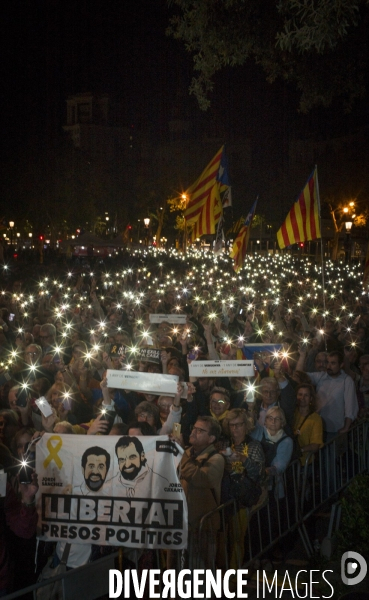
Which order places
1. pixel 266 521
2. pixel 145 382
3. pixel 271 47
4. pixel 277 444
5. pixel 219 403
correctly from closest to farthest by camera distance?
pixel 266 521, pixel 277 444, pixel 145 382, pixel 219 403, pixel 271 47

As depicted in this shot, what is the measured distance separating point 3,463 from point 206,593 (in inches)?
81.4

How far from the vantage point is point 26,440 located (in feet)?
19.0

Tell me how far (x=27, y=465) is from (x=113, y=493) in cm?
84

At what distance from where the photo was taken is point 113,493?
16.9 ft

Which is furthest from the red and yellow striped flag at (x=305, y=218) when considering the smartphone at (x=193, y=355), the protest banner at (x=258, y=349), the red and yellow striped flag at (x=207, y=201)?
the smartphone at (x=193, y=355)

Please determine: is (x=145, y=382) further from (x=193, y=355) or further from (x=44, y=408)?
(x=193, y=355)

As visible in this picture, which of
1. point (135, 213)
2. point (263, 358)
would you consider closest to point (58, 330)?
point (263, 358)

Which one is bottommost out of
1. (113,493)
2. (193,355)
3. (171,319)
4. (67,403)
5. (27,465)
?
(113,493)

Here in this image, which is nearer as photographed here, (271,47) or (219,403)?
(219,403)

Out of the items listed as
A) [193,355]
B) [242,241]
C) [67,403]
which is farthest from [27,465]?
[242,241]

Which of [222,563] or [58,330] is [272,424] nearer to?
[222,563]

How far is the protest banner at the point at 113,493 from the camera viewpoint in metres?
5.05

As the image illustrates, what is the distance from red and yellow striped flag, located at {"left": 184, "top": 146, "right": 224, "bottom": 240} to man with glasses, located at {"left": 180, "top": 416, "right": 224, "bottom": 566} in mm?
9759

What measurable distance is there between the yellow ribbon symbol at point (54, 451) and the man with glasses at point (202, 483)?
1.03m
